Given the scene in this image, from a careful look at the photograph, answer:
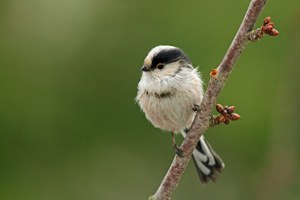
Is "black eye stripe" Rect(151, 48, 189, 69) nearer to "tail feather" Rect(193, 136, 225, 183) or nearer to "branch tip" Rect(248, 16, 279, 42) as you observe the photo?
"tail feather" Rect(193, 136, 225, 183)

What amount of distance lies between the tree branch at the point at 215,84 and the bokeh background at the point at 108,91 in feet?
7.75

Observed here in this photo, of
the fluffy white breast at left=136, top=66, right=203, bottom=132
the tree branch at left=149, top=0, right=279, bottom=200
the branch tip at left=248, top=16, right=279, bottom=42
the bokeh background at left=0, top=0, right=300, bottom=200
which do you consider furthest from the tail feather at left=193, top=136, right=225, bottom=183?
the branch tip at left=248, top=16, right=279, bottom=42

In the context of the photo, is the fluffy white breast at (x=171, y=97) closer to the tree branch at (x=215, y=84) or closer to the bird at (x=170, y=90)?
the bird at (x=170, y=90)

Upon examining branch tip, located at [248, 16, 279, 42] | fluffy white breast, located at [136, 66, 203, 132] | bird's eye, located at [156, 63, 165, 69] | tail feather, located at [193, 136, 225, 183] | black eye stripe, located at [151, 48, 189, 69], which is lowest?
tail feather, located at [193, 136, 225, 183]

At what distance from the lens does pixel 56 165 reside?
19.3 ft

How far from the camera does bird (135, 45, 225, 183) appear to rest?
15.3ft

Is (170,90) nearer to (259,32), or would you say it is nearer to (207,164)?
(207,164)

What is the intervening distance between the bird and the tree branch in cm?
100

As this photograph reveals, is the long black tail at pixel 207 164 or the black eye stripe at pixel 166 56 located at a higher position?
the black eye stripe at pixel 166 56

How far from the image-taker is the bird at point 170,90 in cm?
465

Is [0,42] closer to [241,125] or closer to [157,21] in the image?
[157,21]

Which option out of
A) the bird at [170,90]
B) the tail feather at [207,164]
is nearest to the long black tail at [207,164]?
the tail feather at [207,164]

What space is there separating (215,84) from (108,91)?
2.70 metres

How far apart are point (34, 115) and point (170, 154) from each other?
1376 mm
